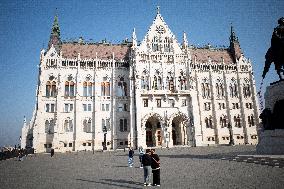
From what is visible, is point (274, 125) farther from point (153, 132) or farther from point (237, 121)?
point (237, 121)

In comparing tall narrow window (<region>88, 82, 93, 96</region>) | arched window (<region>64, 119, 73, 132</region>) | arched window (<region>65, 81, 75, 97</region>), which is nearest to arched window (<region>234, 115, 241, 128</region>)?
tall narrow window (<region>88, 82, 93, 96</region>)

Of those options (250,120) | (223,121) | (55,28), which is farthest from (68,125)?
(250,120)

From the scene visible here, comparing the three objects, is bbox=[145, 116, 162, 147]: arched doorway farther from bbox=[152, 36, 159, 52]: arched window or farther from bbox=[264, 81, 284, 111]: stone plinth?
bbox=[264, 81, 284, 111]: stone plinth

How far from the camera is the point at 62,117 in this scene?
4688cm

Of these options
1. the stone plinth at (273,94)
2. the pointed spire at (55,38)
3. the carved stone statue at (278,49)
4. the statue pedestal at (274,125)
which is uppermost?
the pointed spire at (55,38)

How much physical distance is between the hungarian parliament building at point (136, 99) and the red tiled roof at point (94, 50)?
8.9 inches

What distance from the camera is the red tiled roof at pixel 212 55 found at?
59.4 metres

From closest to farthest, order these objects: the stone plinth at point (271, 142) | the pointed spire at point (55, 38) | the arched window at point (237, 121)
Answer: the stone plinth at point (271, 142) < the pointed spire at point (55, 38) < the arched window at point (237, 121)

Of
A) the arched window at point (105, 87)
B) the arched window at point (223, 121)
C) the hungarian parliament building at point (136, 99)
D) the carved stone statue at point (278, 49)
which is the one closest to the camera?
the carved stone statue at point (278, 49)

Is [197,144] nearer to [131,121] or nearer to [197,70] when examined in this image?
[131,121]

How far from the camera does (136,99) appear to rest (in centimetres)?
4581

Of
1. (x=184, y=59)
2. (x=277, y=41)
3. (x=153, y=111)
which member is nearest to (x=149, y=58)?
(x=184, y=59)

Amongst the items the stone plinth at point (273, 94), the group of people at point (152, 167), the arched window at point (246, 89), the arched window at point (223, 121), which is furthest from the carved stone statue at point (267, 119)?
the arched window at point (246, 89)

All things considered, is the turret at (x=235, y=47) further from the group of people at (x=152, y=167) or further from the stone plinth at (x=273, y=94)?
the group of people at (x=152, y=167)
